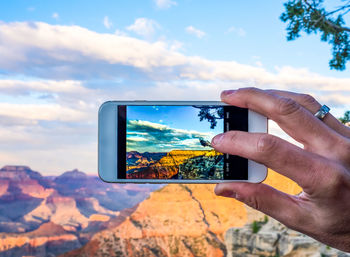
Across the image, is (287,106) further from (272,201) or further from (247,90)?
(272,201)

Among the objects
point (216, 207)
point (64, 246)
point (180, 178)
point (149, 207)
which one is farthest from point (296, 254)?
point (64, 246)

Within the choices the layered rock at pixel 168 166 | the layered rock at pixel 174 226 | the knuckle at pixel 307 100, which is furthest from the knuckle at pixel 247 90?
the layered rock at pixel 174 226

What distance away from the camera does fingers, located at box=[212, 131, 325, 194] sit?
1158 mm

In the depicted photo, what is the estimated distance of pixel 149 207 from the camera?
31422 mm

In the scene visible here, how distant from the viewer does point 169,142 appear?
198 cm

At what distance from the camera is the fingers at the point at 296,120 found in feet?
4.04

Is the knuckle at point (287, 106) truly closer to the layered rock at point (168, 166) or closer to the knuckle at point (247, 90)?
the knuckle at point (247, 90)

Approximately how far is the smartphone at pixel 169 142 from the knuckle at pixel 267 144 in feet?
1.98

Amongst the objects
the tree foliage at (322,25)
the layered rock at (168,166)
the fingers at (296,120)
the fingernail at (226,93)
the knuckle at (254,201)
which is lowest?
the knuckle at (254,201)

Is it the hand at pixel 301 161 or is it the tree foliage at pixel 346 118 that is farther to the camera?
the tree foliage at pixel 346 118

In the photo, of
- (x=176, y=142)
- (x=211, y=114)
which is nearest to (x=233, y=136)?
(x=211, y=114)

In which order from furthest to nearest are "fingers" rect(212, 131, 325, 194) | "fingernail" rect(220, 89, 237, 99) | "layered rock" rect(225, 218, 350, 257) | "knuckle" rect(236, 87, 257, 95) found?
"layered rock" rect(225, 218, 350, 257) → "fingernail" rect(220, 89, 237, 99) → "knuckle" rect(236, 87, 257, 95) → "fingers" rect(212, 131, 325, 194)

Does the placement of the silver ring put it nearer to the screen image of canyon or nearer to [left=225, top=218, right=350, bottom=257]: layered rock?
the screen image of canyon

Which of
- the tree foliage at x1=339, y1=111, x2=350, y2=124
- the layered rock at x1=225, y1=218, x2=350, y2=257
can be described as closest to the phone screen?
the tree foliage at x1=339, y1=111, x2=350, y2=124
